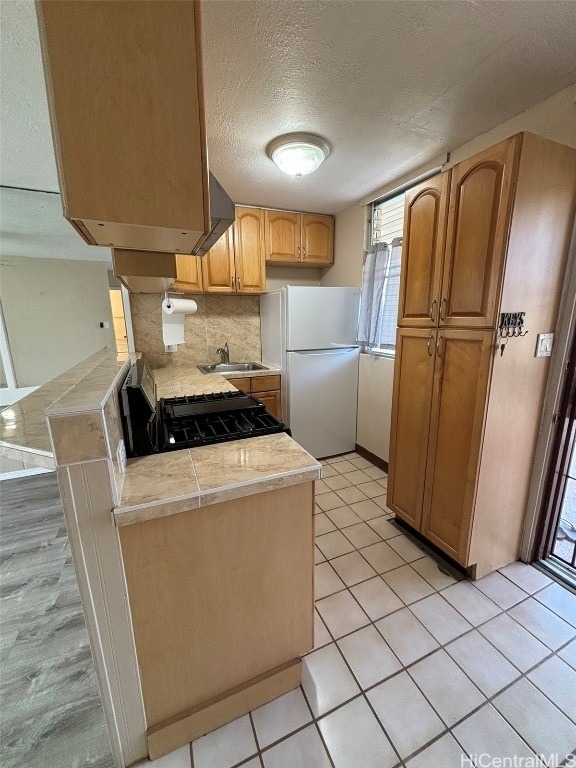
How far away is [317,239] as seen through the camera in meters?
3.18

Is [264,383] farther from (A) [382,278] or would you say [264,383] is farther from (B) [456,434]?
(B) [456,434]

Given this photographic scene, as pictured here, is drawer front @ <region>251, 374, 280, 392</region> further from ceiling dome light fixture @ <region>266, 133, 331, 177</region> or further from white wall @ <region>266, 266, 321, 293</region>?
ceiling dome light fixture @ <region>266, 133, 331, 177</region>

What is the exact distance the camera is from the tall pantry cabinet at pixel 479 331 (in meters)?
1.34

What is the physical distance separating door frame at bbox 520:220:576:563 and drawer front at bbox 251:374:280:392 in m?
1.94

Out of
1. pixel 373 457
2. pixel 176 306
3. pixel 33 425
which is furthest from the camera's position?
pixel 373 457

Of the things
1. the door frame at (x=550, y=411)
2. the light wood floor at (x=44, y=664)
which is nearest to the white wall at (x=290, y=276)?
the door frame at (x=550, y=411)

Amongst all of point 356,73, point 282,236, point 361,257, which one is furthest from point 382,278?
point 356,73

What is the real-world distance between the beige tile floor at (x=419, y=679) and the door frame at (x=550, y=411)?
204 mm

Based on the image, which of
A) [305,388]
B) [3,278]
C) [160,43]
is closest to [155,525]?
[160,43]

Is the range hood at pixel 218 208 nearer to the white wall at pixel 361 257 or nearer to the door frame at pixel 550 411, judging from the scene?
the door frame at pixel 550 411

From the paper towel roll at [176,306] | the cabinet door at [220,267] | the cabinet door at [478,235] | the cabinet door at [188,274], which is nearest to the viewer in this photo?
the cabinet door at [478,235]

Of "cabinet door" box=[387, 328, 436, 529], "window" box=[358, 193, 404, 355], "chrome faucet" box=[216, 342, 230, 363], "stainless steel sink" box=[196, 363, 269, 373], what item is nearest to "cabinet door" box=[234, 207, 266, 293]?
"chrome faucet" box=[216, 342, 230, 363]

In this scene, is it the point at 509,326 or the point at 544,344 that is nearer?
the point at 509,326

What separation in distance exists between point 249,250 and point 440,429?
2.28m
